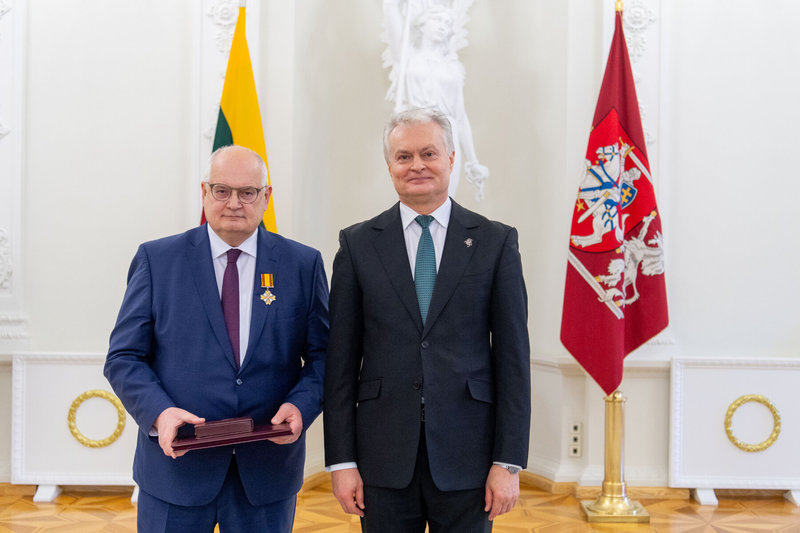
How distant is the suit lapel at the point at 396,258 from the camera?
177 cm

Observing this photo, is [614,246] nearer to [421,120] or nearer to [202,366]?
[421,120]

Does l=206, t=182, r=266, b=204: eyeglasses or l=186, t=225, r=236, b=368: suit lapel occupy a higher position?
l=206, t=182, r=266, b=204: eyeglasses

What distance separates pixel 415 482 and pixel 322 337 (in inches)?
18.3

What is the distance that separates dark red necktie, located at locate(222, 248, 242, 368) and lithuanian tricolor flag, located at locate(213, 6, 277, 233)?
2031 millimetres

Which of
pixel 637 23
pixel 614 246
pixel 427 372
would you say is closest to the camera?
pixel 427 372

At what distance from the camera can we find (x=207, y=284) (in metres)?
1.84

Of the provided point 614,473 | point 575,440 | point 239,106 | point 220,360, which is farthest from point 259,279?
point 575,440

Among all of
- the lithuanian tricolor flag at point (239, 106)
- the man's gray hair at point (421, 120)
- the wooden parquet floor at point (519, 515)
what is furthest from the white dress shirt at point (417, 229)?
the wooden parquet floor at point (519, 515)

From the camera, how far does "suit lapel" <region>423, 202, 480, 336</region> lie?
5.76 feet

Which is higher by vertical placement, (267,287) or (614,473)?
(267,287)

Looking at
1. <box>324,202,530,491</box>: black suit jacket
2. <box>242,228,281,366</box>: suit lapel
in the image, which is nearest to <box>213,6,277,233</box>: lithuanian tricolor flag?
<box>242,228,281,366</box>: suit lapel

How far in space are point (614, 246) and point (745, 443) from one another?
1.49 meters

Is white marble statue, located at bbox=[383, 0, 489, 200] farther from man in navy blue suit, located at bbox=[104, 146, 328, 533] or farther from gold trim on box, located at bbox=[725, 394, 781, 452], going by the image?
man in navy blue suit, located at bbox=[104, 146, 328, 533]

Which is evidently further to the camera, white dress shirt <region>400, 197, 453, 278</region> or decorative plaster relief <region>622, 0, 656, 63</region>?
decorative plaster relief <region>622, 0, 656, 63</region>
